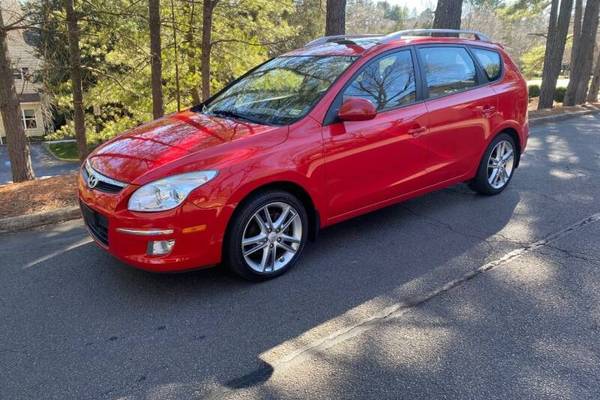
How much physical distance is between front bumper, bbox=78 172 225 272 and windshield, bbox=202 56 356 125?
1059mm

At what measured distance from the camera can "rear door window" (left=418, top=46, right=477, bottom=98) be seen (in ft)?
15.2

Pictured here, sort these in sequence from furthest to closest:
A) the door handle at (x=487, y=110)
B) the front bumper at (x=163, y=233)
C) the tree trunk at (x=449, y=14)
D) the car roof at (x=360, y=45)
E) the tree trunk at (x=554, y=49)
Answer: the tree trunk at (x=554, y=49)
the tree trunk at (x=449, y=14)
the door handle at (x=487, y=110)
the car roof at (x=360, y=45)
the front bumper at (x=163, y=233)

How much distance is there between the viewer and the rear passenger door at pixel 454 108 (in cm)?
462

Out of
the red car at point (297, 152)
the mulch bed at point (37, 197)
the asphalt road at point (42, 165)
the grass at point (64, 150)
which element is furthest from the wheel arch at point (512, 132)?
the grass at point (64, 150)

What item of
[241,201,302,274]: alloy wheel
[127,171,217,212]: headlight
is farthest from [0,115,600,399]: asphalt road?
[127,171,217,212]: headlight

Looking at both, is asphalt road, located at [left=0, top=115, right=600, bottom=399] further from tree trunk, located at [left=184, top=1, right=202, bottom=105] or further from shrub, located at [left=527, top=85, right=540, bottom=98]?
shrub, located at [left=527, top=85, right=540, bottom=98]

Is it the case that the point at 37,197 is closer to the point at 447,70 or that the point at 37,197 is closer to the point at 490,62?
the point at 447,70

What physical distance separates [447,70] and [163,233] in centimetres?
325

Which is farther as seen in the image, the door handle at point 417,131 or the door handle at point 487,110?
the door handle at point 487,110

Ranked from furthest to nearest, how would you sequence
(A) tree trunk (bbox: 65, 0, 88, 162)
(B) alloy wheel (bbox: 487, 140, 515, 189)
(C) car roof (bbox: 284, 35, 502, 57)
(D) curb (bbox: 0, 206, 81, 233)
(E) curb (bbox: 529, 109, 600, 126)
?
(E) curb (bbox: 529, 109, 600, 126)
(A) tree trunk (bbox: 65, 0, 88, 162)
(B) alloy wheel (bbox: 487, 140, 515, 189)
(D) curb (bbox: 0, 206, 81, 233)
(C) car roof (bbox: 284, 35, 502, 57)

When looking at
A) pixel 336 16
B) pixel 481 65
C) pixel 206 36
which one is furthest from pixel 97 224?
pixel 206 36

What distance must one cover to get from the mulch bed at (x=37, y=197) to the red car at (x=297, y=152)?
1.68 meters

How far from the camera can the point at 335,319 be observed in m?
3.20

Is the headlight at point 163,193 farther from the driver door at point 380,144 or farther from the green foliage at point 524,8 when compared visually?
the green foliage at point 524,8
